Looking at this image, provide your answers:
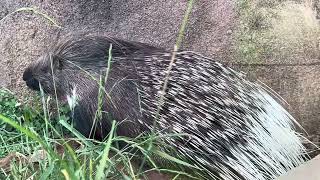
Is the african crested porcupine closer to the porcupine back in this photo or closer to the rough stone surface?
the porcupine back

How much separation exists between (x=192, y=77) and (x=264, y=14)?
513mm

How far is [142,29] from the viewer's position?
2.38 meters

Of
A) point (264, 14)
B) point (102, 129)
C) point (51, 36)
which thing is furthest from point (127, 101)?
point (264, 14)

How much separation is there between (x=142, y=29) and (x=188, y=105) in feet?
1.72

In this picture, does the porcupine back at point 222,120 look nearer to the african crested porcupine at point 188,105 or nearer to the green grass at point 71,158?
the african crested porcupine at point 188,105

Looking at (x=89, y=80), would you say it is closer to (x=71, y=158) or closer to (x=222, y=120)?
(x=222, y=120)

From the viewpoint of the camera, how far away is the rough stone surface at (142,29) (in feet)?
7.72

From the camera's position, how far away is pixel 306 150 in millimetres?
2301

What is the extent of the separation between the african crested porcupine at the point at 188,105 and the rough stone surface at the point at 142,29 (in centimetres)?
14

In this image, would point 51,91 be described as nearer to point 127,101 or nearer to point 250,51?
point 127,101

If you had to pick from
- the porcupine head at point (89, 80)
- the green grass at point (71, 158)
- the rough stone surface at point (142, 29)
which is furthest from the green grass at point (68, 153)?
the rough stone surface at point (142, 29)

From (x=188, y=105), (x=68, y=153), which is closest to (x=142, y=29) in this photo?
(x=188, y=105)

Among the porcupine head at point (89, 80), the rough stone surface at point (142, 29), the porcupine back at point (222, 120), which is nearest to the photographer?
the porcupine back at point (222, 120)

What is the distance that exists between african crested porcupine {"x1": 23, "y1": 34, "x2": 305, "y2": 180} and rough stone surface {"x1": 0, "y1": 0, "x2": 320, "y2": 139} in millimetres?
143
